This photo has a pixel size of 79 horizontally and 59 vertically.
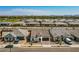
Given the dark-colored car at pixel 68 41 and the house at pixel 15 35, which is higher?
the house at pixel 15 35

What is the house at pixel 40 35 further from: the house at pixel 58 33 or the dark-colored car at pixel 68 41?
the dark-colored car at pixel 68 41

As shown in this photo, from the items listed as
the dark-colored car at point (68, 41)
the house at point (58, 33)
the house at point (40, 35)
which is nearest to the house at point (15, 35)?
the house at point (40, 35)

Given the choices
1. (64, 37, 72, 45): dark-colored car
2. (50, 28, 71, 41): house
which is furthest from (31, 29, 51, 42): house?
A: (64, 37, 72, 45): dark-colored car

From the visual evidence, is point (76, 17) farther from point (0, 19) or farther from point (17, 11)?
point (0, 19)

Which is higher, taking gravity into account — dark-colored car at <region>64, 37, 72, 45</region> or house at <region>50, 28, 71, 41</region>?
house at <region>50, 28, 71, 41</region>

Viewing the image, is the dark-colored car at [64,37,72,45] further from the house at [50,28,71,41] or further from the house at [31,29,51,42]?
the house at [31,29,51,42]

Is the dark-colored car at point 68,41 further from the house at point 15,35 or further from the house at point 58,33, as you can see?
the house at point 15,35

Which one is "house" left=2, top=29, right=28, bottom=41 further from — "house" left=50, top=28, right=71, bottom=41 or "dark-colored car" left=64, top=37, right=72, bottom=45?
"dark-colored car" left=64, top=37, right=72, bottom=45

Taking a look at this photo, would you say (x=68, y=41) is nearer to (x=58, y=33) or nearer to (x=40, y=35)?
(x=58, y=33)

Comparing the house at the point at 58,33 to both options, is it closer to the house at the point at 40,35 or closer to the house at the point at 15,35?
the house at the point at 40,35

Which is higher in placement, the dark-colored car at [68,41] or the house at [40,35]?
the house at [40,35]

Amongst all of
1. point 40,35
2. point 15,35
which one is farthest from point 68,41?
point 15,35

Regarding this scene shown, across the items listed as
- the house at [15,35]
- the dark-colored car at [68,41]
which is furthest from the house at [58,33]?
the house at [15,35]
